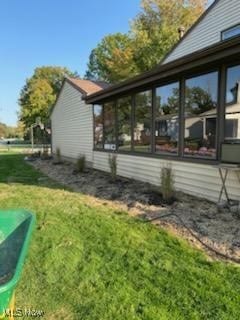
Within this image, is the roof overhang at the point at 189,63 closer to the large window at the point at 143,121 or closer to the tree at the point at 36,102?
the large window at the point at 143,121

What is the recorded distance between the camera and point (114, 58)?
91.8ft

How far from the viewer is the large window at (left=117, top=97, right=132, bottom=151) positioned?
8.81 m

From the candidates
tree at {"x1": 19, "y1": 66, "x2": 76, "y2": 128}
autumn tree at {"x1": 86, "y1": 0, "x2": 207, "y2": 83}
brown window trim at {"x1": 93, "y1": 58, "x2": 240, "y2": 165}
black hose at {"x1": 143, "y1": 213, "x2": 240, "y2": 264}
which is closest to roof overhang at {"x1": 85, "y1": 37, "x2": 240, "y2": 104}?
brown window trim at {"x1": 93, "y1": 58, "x2": 240, "y2": 165}

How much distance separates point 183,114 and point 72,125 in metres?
8.70

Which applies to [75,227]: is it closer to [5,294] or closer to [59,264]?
[59,264]

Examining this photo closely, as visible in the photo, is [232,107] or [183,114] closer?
[232,107]

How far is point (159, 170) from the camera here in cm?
726

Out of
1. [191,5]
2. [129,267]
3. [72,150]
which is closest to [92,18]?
[191,5]

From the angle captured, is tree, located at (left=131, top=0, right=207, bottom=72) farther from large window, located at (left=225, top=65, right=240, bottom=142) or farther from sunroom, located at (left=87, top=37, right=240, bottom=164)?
large window, located at (left=225, top=65, right=240, bottom=142)

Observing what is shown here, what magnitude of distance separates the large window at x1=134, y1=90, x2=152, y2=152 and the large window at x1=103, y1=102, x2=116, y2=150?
145 cm

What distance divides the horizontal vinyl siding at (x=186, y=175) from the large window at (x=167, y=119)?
0.39 m

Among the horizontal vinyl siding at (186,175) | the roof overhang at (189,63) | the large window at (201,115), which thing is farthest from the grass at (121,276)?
the roof overhang at (189,63)

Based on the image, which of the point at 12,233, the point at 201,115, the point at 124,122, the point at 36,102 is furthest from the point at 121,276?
the point at 36,102

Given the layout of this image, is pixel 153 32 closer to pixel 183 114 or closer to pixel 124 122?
pixel 124 122
